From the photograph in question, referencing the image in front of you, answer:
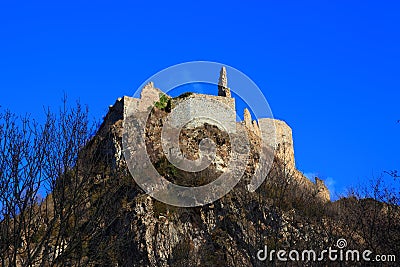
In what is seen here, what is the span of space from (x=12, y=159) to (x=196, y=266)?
50.5ft

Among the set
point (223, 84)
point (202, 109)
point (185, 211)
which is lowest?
point (185, 211)

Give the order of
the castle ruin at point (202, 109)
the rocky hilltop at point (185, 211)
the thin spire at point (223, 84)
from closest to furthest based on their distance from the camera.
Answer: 1. the rocky hilltop at point (185, 211)
2. the castle ruin at point (202, 109)
3. the thin spire at point (223, 84)

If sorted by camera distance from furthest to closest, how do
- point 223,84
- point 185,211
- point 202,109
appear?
point 223,84 < point 202,109 < point 185,211

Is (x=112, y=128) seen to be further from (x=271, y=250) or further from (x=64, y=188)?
(x=64, y=188)

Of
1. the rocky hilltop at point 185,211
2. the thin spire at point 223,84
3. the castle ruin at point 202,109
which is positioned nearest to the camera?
the rocky hilltop at point 185,211

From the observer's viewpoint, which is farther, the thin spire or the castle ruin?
the thin spire

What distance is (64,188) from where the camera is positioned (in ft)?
37.8

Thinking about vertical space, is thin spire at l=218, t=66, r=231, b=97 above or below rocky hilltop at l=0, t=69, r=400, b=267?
above

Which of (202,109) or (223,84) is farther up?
(223,84)

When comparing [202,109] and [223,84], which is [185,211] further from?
[223,84]

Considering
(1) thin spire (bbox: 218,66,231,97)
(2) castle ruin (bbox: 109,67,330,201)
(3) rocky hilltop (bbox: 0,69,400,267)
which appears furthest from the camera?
(1) thin spire (bbox: 218,66,231,97)

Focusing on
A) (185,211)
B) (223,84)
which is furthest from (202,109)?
(185,211)

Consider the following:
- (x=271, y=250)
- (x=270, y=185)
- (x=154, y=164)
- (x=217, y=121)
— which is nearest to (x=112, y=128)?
(x=154, y=164)

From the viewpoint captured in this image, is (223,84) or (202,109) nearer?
(202,109)
